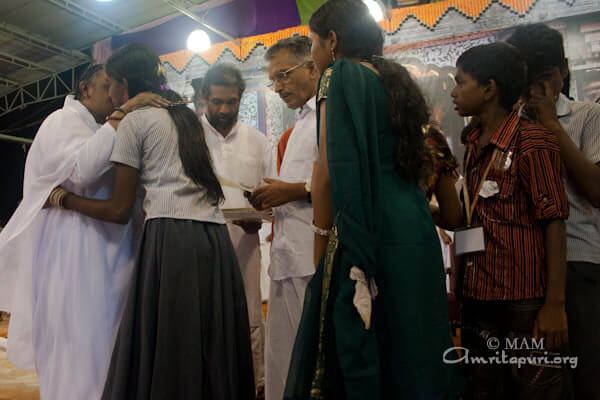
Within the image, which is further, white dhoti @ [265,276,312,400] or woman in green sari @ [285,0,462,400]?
white dhoti @ [265,276,312,400]

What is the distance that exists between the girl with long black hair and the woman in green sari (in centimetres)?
52

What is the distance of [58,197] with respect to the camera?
173 cm

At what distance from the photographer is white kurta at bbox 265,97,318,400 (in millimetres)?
1711

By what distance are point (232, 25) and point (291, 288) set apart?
5.66 metres

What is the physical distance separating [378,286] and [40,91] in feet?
34.4

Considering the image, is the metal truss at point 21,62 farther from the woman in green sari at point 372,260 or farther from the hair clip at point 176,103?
the woman in green sari at point 372,260

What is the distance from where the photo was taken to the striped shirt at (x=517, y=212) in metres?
1.34

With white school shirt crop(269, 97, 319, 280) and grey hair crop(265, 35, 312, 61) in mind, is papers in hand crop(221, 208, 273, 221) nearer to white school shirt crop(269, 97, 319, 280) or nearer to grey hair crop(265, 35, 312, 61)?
white school shirt crop(269, 97, 319, 280)

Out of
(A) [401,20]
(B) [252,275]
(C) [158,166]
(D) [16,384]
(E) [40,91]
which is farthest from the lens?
(E) [40,91]

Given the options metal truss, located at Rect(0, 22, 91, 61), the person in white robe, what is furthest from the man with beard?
metal truss, located at Rect(0, 22, 91, 61)

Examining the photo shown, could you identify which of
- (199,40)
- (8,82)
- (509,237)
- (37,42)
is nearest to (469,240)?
(509,237)

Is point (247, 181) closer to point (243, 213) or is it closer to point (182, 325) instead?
point (243, 213)

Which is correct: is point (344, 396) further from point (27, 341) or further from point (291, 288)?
point (27, 341)

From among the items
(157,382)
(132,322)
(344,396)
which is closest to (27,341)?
(132,322)
